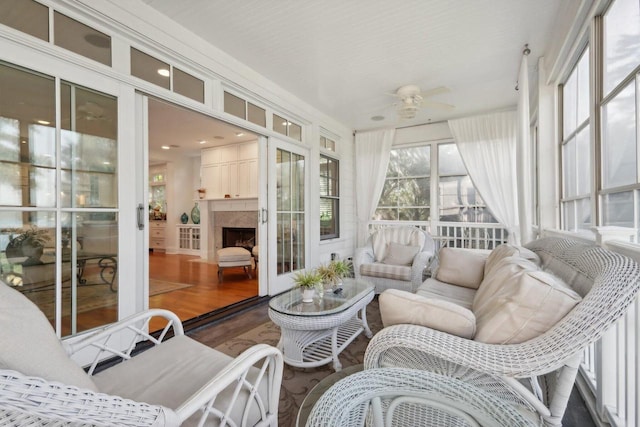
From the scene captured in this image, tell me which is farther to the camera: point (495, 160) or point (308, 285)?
point (495, 160)

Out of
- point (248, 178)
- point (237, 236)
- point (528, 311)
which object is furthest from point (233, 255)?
point (528, 311)

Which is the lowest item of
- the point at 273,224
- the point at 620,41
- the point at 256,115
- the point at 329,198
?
the point at 273,224

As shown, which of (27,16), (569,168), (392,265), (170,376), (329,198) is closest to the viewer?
(170,376)

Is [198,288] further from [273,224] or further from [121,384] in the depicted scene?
[121,384]

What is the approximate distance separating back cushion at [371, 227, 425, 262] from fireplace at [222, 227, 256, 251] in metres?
3.44

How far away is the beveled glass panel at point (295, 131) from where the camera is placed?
13.5 feet

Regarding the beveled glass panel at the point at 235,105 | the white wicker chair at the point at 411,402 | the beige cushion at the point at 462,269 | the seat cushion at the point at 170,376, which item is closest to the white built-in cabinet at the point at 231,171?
the beveled glass panel at the point at 235,105

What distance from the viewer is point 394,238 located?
402 cm

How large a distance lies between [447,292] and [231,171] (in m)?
5.29

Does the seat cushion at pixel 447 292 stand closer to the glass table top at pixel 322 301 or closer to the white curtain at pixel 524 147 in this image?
the glass table top at pixel 322 301

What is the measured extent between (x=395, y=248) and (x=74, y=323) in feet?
10.8

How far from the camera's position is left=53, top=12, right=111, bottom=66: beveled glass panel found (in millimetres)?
1886

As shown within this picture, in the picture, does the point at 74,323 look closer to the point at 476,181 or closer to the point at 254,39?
the point at 254,39

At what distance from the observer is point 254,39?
276 centimetres
